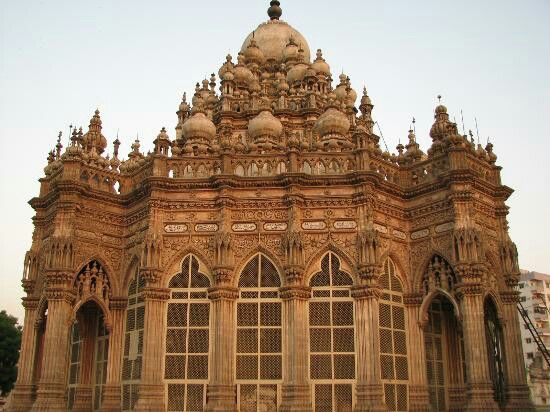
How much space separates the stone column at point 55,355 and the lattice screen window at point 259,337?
5.46 meters

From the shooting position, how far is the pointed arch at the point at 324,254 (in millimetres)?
18125

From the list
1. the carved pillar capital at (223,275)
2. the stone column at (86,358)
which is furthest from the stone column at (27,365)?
the carved pillar capital at (223,275)

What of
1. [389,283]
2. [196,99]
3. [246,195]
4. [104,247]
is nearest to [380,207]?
[389,283]

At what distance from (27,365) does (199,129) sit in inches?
403

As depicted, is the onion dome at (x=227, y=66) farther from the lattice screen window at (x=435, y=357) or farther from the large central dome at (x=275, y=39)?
the lattice screen window at (x=435, y=357)

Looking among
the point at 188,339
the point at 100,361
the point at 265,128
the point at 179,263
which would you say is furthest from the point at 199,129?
the point at 100,361

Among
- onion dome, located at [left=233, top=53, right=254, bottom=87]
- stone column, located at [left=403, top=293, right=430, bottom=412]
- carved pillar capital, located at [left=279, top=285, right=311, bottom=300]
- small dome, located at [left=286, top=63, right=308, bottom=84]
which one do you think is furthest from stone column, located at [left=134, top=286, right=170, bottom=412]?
small dome, located at [left=286, top=63, right=308, bottom=84]

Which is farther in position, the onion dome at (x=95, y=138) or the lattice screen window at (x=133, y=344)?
the onion dome at (x=95, y=138)

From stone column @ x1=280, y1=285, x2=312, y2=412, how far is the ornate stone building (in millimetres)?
48

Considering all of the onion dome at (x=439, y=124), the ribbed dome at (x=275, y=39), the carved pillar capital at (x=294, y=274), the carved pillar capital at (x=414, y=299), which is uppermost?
the ribbed dome at (x=275, y=39)

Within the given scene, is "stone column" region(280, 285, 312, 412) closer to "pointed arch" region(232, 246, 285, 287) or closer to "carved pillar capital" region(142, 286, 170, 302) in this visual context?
"pointed arch" region(232, 246, 285, 287)

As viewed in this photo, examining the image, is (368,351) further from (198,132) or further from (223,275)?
(198,132)

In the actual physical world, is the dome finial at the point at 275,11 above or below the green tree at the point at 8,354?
above

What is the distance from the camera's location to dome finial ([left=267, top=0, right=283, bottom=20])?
32.0 m
